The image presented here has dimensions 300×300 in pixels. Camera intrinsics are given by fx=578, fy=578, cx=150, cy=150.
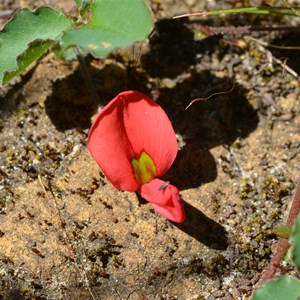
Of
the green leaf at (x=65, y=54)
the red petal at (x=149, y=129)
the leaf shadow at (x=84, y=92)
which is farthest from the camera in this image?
the leaf shadow at (x=84, y=92)

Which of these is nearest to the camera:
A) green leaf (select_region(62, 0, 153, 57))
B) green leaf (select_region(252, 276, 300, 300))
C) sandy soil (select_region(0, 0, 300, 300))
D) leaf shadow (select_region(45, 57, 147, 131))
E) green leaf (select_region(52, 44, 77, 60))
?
green leaf (select_region(252, 276, 300, 300))

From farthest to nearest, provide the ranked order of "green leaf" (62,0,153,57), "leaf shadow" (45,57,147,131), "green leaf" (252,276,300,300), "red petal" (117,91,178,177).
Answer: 1. "leaf shadow" (45,57,147,131)
2. "red petal" (117,91,178,177)
3. "green leaf" (62,0,153,57)
4. "green leaf" (252,276,300,300)

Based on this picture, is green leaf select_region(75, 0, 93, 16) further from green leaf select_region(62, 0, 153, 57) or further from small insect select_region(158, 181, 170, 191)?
small insect select_region(158, 181, 170, 191)

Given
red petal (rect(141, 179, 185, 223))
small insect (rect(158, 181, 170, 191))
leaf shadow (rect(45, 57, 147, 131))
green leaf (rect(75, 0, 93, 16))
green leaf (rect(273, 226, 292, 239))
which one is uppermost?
green leaf (rect(75, 0, 93, 16))

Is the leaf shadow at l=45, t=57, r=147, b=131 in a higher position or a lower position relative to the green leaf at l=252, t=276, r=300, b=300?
higher

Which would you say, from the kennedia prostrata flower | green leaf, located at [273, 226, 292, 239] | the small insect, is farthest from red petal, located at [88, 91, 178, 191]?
green leaf, located at [273, 226, 292, 239]

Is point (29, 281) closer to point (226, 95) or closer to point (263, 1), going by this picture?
point (226, 95)

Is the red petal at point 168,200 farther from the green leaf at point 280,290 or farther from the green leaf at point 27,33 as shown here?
the green leaf at point 27,33

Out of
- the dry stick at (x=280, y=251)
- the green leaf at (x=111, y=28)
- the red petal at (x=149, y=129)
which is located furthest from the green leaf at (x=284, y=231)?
the green leaf at (x=111, y=28)

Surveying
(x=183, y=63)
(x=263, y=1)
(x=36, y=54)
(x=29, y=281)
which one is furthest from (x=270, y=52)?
(x=29, y=281)
